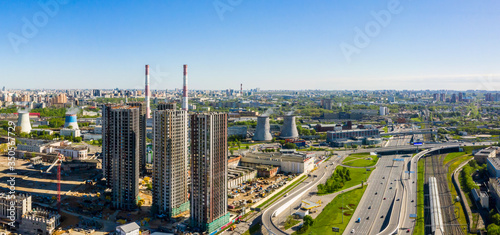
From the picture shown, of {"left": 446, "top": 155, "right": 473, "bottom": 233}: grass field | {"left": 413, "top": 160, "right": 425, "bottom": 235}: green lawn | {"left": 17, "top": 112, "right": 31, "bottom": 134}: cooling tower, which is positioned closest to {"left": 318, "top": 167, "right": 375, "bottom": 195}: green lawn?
{"left": 413, "top": 160, "right": 425, "bottom": 235}: green lawn

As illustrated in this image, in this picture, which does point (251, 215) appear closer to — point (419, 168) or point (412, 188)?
point (412, 188)

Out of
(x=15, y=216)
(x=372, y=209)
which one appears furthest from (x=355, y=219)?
(x=15, y=216)

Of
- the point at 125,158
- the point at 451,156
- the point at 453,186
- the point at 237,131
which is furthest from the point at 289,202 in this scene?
→ the point at 237,131

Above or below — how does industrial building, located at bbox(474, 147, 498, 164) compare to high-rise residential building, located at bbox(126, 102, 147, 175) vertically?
below

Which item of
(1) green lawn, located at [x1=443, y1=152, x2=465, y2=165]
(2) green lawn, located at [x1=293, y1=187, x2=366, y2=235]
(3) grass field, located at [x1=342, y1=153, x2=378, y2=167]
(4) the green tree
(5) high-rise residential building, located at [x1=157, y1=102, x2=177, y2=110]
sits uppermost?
(5) high-rise residential building, located at [x1=157, y1=102, x2=177, y2=110]

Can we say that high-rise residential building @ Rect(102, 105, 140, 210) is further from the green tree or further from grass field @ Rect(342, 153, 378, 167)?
grass field @ Rect(342, 153, 378, 167)

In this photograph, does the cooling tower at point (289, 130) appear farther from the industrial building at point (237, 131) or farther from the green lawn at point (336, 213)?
the green lawn at point (336, 213)

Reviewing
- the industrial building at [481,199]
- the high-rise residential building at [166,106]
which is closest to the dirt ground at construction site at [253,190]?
the high-rise residential building at [166,106]
